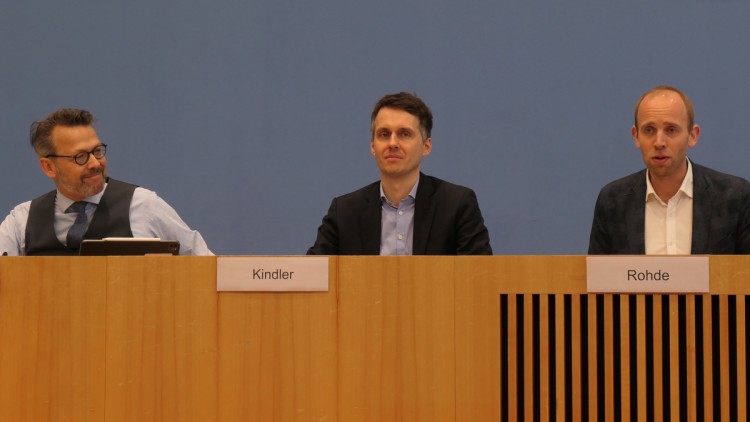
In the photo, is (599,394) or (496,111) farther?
(496,111)

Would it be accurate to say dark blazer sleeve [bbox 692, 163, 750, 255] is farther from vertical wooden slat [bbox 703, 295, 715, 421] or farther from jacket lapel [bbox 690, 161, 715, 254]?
vertical wooden slat [bbox 703, 295, 715, 421]

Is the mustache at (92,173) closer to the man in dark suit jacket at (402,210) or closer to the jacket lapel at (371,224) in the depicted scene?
the man in dark suit jacket at (402,210)

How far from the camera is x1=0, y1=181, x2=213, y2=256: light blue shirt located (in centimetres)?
271

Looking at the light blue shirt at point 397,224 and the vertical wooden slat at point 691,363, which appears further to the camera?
the light blue shirt at point 397,224

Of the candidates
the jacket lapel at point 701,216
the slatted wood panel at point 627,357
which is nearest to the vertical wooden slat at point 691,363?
the slatted wood panel at point 627,357

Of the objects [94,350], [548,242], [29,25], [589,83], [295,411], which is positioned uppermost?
[29,25]

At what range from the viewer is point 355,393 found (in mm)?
1671

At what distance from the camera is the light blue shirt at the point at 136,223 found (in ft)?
8.89

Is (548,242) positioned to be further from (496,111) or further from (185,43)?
(185,43)

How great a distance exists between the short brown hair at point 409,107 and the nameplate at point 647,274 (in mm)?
1108

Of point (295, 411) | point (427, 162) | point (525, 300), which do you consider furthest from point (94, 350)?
point (427, 162)

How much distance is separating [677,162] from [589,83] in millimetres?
844

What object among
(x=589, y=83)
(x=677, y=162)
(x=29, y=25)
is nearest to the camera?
(x=677, y=162)

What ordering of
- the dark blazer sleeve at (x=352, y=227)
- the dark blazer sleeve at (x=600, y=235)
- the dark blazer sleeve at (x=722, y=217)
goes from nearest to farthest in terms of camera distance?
the dark blazer sleeve at (x=722, y=217) → the dark blazer sleeve at (x=600, y=235) → the dark blazer sleeve at (x=352, y=227)
